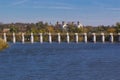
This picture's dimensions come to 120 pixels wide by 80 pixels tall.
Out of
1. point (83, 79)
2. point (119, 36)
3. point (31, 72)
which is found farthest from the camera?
point (119, 36)

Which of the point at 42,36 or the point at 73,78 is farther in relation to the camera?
the point at 42,36

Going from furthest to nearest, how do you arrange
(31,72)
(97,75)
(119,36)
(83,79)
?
(119,36), (31,72), (97,75), (83,79)

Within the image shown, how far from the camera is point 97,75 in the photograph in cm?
3978

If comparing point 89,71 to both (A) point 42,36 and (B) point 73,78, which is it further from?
(A) point 42,36

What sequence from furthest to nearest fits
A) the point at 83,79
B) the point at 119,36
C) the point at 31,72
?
the point at 119,36 < the point at 31,72 < the point at 83,79

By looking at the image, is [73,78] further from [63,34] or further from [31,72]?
[63,34]

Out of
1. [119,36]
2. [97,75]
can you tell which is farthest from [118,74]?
[119,36]

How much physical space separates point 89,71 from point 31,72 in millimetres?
4630

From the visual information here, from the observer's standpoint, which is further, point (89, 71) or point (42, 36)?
point (42, 36)

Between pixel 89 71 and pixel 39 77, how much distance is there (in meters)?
5.94

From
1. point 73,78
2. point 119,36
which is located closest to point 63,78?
point 73,78

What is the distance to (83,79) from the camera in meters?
37.4

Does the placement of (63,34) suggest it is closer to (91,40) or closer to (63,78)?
(91,40)

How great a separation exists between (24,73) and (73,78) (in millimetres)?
5137
